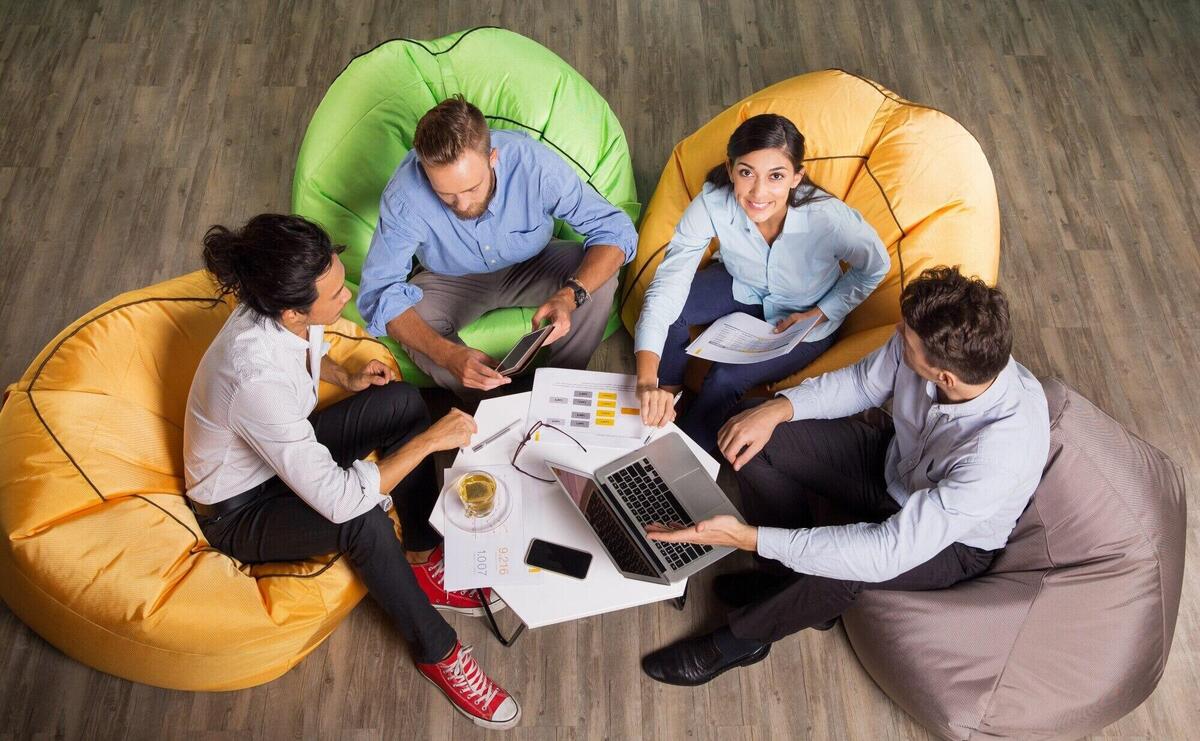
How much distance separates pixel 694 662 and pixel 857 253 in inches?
49.7

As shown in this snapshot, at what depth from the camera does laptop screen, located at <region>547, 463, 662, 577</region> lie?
Result: 6.54 feet

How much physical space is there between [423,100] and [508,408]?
49.9 inches

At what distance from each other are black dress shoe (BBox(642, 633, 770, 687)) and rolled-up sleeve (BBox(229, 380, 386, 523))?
3.20ft

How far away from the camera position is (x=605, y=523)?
2.05 m

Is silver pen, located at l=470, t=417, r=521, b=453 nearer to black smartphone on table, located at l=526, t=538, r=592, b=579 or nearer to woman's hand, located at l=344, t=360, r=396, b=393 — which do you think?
black smartphone on table, located at l=526, t=538, r=592, b=579

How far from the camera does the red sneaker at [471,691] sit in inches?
92.3

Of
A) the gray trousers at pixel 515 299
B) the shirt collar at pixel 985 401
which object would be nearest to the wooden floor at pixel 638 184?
the gray trousers at pixel 515 299

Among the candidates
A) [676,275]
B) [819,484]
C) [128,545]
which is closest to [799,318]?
[676,275]

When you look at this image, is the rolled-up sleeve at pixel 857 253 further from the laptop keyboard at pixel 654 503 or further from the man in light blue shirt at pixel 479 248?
the laptop keyboard at pixel 654 503

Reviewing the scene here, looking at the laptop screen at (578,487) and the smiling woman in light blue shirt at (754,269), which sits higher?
the smiling woman in light blue shirt at (754,269)

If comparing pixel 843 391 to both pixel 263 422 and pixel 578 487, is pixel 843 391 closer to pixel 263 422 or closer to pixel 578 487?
pixel 578 487

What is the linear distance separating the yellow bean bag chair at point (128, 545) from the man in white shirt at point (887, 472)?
1.05 meters

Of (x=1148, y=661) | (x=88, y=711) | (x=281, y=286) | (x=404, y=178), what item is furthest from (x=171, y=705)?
(x=1148, y=661)

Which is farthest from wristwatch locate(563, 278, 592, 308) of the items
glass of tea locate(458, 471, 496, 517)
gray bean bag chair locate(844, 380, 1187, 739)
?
gray bean bag chair locate(844, 380, 1187, 739)
